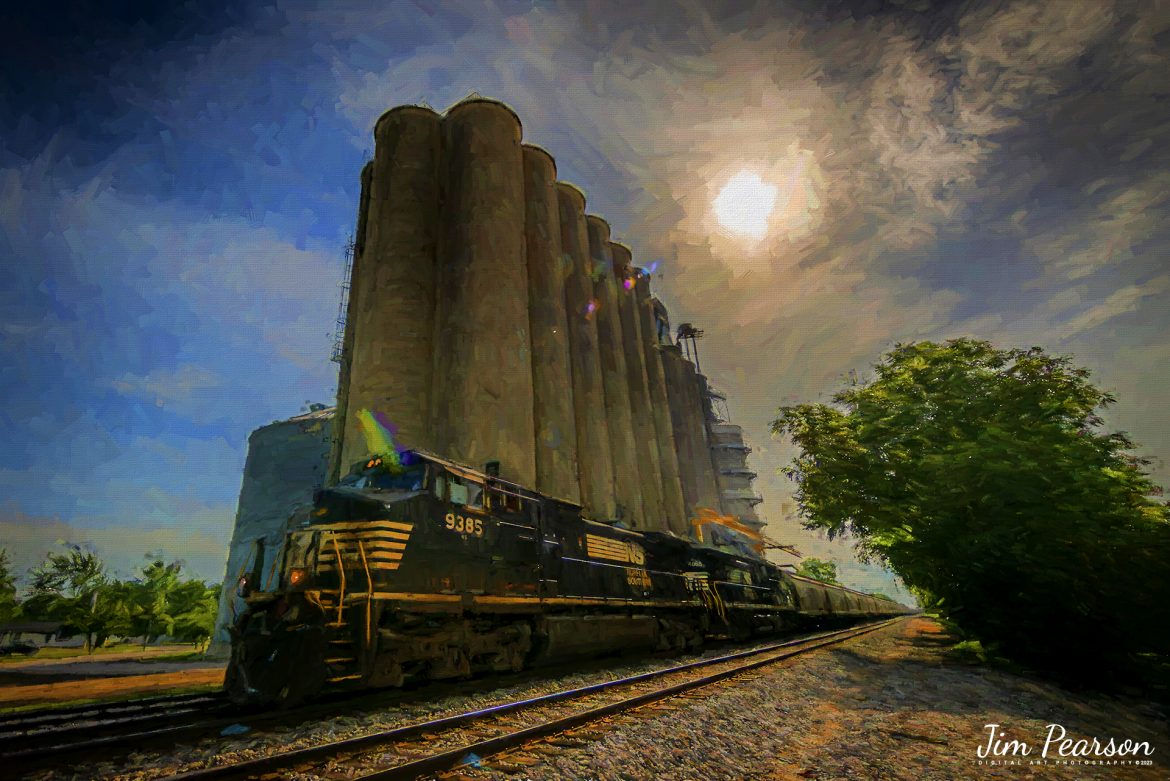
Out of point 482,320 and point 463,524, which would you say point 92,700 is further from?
point 482,320

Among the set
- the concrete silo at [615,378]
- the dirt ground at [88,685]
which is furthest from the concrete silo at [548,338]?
the dirt ground at [88,685]

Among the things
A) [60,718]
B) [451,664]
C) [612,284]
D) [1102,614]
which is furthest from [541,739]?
[612,284]

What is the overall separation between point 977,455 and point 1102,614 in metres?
4.11

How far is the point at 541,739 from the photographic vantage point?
6004mm

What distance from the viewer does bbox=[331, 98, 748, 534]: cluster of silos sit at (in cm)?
2247

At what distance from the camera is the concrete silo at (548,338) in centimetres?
2542

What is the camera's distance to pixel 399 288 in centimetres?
2430

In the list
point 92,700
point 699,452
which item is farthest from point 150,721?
point 699,452

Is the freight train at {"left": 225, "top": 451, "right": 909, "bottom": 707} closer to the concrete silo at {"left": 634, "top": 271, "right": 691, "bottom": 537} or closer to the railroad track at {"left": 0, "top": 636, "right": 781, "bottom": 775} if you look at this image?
the railroad track at {"left": 0, "top": 636, "right": 781, "bottom": 775}

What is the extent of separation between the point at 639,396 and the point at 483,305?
19.7 metres

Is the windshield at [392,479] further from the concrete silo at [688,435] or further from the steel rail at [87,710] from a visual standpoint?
the concrete silo at [688,435]

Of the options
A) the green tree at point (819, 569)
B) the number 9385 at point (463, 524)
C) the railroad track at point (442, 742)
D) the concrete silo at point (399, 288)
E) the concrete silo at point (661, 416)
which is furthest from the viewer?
the green tree at point (819, 569)

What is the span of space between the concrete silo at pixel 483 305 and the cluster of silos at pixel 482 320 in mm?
65

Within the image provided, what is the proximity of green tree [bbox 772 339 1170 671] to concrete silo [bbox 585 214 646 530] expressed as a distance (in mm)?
14781
